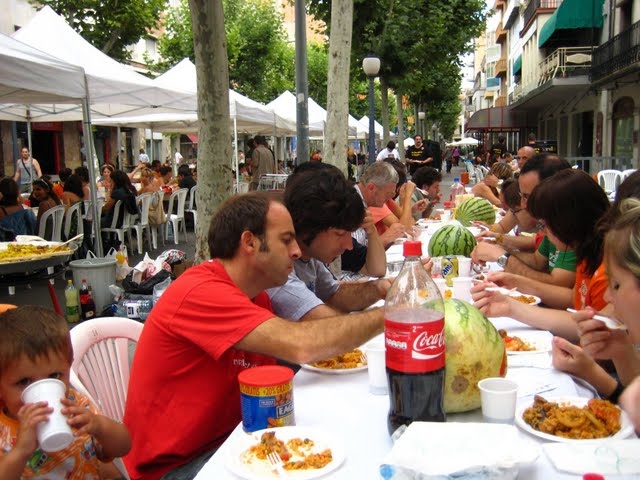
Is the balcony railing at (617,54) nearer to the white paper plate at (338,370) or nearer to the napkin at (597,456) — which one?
the white paper plate at (338,370)

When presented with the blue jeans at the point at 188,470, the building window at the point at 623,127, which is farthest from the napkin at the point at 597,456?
the building window at the point at 623,127

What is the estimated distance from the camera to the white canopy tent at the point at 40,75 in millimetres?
6098

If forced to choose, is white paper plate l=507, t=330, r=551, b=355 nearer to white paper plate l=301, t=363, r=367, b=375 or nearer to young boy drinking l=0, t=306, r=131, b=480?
white paper plate l=301, t=363, r=367, b=375

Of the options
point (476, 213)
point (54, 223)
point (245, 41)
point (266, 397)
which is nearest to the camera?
point (266, 397)

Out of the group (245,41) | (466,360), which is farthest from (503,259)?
(245,41)

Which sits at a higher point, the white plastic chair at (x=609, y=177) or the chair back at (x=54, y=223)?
the white plastic chair at (x=609, y=177)

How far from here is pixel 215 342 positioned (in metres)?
2.04

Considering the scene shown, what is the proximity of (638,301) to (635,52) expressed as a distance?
1971 cm

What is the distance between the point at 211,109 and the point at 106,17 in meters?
18.0

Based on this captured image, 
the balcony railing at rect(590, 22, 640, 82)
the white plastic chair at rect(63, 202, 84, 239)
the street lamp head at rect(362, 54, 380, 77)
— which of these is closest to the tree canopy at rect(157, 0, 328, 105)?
the balcony railing at rect(590, 22, 640, 82)

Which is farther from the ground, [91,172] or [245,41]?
[245,41]

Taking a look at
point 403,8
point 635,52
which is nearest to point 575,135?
point 635,52

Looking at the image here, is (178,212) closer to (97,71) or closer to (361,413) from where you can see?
(97,71)

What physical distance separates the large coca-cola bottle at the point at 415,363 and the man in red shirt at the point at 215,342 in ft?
1.25
